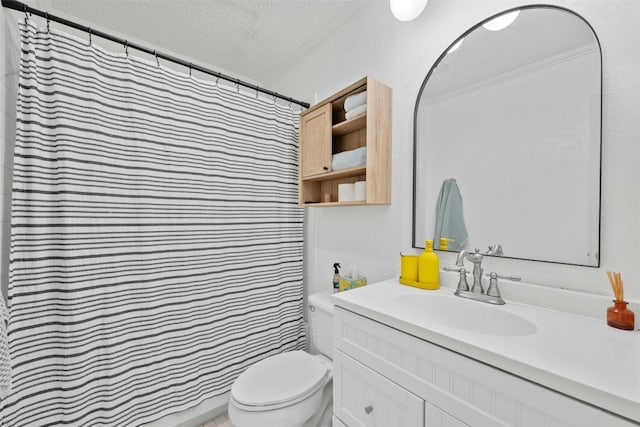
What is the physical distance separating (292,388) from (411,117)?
1431mm

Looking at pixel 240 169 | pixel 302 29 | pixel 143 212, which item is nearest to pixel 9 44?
pixel 143 212

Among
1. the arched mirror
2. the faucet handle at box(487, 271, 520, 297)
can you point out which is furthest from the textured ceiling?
the faucet handle at box(487, 271, 520, 297)

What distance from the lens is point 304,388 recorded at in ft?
4.07

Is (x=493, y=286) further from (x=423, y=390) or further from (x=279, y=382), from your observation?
(x=279, y=382)

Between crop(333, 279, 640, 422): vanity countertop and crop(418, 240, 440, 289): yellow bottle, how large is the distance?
222 millimetres

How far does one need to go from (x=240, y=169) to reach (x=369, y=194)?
2.73ft

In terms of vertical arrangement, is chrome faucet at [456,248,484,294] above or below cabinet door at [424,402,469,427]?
above

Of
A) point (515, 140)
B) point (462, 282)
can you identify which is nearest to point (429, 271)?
point (462, 282)

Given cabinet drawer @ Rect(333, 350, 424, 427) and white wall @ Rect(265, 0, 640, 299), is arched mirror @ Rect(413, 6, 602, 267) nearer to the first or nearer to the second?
white wall @ Rect(265, 0, 640, 299)

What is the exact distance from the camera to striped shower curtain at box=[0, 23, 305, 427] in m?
1.10

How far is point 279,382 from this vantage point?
4.35 ft

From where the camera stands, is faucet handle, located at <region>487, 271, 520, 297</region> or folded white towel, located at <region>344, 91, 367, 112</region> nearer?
faucet handle, located at <region>487, 271, 520, 297</region>

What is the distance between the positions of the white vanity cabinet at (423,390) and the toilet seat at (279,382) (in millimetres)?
242

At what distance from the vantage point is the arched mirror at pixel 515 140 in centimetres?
88
